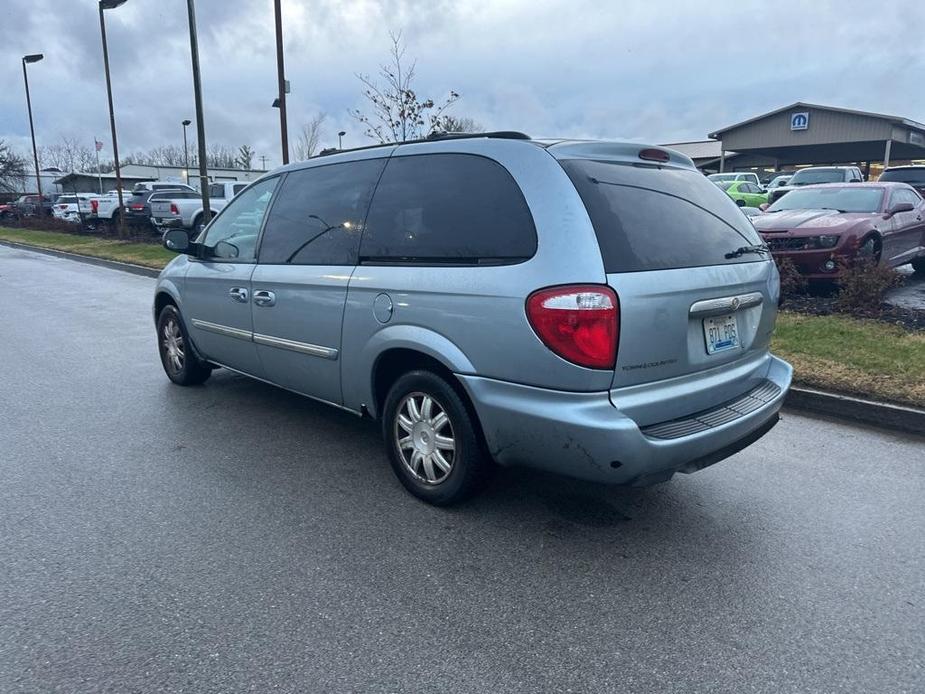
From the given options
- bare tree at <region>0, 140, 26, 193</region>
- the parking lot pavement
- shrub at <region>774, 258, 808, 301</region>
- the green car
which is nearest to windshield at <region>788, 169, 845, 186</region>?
the green car

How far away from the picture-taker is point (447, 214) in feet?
11.5

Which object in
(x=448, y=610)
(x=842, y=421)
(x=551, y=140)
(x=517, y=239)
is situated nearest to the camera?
(x=448, y=610)

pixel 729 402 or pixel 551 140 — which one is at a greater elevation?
pixel 551 140

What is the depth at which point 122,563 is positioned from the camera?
10.2 ft

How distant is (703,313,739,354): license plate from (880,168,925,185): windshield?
57.3 ft

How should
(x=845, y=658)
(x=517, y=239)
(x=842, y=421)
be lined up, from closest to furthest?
1. (x=845, y=658)
2. (x=517, y=239)
3. (x=842, y=421)

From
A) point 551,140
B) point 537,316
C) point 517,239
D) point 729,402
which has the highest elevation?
point 551,140

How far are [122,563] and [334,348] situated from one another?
5.14ft

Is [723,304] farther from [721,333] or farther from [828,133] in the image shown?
[828,133]

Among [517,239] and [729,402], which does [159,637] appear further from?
[729,402]

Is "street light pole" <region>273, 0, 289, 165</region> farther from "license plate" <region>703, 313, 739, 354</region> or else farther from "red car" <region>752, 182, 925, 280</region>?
"license plate" <region>703, 313, 739, 354</region>

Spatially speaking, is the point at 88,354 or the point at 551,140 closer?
the point at 551,140

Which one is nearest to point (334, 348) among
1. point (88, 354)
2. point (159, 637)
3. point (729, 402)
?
point (159, 637)

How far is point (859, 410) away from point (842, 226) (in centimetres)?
479
